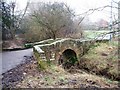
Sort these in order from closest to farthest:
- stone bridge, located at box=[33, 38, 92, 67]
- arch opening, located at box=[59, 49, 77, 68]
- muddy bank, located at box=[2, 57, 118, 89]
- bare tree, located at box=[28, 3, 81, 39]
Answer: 1. muddy bank, located at box=[2, 57, 118, 89]
2. stone bridge, located at box=[33, 38, 92, 67]
3. arch opening, located at box=[59, 49, 77, 68]
4. bare tree, located at box=[28, 3, 81, 39]

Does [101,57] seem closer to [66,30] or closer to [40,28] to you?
[66,30]

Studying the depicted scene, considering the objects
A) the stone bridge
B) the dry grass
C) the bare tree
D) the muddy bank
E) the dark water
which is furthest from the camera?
the bare tree

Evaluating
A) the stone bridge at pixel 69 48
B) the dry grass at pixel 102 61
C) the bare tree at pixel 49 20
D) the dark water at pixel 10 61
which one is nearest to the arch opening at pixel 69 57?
the stone bridge at pixel 69 48

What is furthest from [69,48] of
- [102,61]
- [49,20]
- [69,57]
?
[49,20]

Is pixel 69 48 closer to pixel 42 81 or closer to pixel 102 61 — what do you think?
pixel 102 61

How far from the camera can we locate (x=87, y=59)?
13.6m

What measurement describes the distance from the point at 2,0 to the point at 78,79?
14.5m

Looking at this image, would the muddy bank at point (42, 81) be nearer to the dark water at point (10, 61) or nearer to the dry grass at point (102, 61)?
the dark water at point (10, 61)

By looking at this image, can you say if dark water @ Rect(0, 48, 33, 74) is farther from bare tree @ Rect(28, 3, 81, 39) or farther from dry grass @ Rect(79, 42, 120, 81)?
bare tree @ Rect(28, 3, 81, 39)

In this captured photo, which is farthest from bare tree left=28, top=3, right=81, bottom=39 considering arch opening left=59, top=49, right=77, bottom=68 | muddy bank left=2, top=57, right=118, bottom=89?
muddy bank left=2, top=57, right=118, bottom=89

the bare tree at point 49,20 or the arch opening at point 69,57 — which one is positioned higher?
the bare tree at point 49,20

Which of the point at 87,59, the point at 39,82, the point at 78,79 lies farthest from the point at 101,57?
the point at 39,82

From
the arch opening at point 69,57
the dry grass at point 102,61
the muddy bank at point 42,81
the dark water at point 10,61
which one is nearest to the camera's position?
the muddy bank at point 42,81

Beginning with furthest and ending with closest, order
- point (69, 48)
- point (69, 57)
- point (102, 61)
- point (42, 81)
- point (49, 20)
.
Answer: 1. point (49, 20)
2. point (69, 57)
3. point (69, 48)
4. point (102, 61)
5. point (42, 81)
